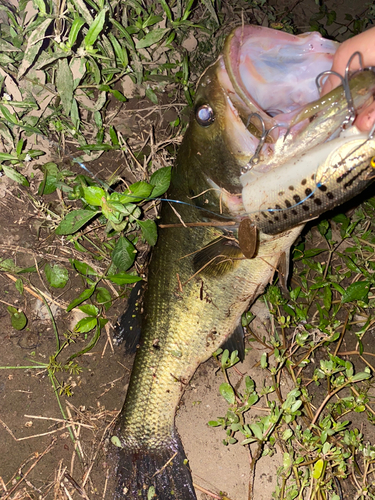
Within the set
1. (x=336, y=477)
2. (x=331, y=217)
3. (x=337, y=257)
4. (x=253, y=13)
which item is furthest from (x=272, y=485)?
(x=253, y=13)

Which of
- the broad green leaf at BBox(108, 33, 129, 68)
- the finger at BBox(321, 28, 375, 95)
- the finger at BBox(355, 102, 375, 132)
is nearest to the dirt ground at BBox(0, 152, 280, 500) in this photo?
the broad green leaf at BBox(108, 33, 129, 68)

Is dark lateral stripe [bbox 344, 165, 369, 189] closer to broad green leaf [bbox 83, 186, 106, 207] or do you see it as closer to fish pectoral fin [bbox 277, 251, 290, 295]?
fish pectoral fin [bbox 277, 251, 290, 295]

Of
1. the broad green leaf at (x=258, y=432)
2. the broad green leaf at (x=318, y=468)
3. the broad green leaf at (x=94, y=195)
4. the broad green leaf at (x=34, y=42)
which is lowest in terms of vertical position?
the broad green leaf at (x=318, y=468)

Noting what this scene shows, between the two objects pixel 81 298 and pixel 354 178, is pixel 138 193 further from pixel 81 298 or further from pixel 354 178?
pixel 354 178

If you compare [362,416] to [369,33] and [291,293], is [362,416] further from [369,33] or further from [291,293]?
[369,33]

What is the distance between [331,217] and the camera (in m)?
3.45

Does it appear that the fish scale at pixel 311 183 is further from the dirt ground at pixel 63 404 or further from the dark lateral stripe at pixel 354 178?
the dirt ground at pixel 63 404

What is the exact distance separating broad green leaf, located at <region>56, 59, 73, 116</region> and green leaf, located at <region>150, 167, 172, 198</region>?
32.7 inches

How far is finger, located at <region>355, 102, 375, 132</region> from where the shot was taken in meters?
1.67

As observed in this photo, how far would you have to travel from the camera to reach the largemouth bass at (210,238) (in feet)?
6.62

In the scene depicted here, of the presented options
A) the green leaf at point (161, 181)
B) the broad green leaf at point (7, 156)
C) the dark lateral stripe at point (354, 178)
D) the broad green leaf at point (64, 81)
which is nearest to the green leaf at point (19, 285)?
the broad green leaf at point (7, 156)

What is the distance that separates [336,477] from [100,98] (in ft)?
11.0

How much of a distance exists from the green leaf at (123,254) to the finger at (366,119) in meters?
1.76

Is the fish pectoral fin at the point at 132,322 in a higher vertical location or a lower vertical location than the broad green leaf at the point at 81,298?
lower
